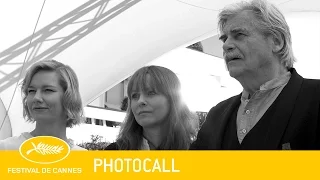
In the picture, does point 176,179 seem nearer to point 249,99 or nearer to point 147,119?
point 249,99

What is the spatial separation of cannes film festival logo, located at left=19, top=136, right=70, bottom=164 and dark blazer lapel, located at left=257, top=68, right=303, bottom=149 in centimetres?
43

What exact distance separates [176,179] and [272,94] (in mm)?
395

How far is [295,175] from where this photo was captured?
29.6 inches

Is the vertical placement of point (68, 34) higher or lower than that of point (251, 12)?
higher

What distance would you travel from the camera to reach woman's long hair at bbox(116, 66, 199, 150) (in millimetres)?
1372

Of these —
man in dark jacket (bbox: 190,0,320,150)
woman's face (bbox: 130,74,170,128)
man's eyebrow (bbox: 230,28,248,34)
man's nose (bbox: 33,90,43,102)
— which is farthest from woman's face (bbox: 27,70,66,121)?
man's eyebrow (bbox: 230,28,248,34)

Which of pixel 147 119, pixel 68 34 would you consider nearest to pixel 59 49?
pixel 68 34

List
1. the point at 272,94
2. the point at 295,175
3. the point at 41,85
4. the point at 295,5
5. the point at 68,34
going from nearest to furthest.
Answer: the point at 295,175, the point at 272,94, the point at 41,85, the point at 68,34, the point at 295,5

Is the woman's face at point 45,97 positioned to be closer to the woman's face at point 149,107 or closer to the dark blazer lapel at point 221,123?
the woman's face at point 149,107

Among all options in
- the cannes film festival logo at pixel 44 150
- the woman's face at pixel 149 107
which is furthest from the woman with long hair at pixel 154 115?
the cannes film festival logo at pixel 44 150

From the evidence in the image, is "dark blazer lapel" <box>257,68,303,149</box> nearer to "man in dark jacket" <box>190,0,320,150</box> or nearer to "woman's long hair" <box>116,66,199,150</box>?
"man in dark jacket" <box>190,0,320,150</box>

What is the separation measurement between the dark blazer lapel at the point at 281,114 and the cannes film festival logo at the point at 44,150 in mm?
432

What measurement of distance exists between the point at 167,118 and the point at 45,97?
412mm

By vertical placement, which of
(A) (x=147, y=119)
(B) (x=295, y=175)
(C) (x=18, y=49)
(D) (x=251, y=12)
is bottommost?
(B) (x=295, y=175)
